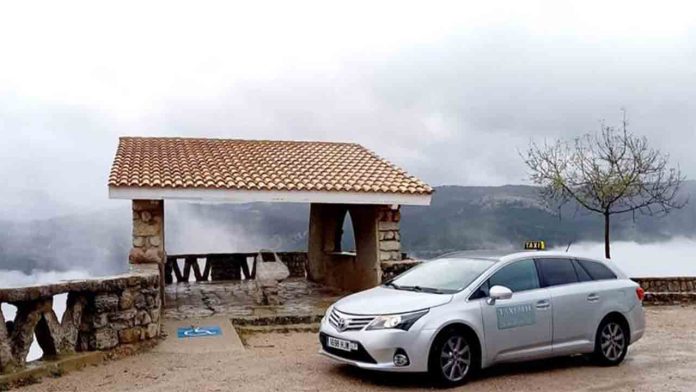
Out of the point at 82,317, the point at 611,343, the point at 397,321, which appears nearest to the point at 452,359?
the point at 397,321

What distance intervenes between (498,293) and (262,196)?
690 cm

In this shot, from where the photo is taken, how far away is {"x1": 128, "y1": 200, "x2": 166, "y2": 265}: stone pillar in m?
12.8

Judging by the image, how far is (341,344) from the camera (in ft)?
25.7

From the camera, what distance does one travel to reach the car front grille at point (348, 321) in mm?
7695

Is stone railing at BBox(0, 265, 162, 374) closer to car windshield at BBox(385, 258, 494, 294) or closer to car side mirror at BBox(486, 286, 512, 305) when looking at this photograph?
car windshield at BBox(385, 258, 494, 294)

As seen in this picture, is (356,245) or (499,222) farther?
(499,222)

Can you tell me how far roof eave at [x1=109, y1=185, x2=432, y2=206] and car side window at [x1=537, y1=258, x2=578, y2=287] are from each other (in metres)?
5.70

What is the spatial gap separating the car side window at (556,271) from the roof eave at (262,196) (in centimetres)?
570

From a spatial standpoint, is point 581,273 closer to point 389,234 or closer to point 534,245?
point 534,245

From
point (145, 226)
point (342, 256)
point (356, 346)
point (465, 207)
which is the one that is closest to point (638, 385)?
point (356, 346)

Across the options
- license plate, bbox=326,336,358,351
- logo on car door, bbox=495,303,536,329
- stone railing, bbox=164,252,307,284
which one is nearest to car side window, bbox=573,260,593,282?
→ logo on car door, bbox=495,303,536,329

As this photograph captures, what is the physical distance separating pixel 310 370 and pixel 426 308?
6.07ft

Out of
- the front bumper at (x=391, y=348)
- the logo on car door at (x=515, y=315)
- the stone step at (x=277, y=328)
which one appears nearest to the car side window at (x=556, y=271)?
the logo on car door at (x=515, y=315)

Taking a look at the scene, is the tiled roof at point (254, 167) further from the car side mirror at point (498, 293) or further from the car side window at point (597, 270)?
the car side mirror at point (498, 293)
